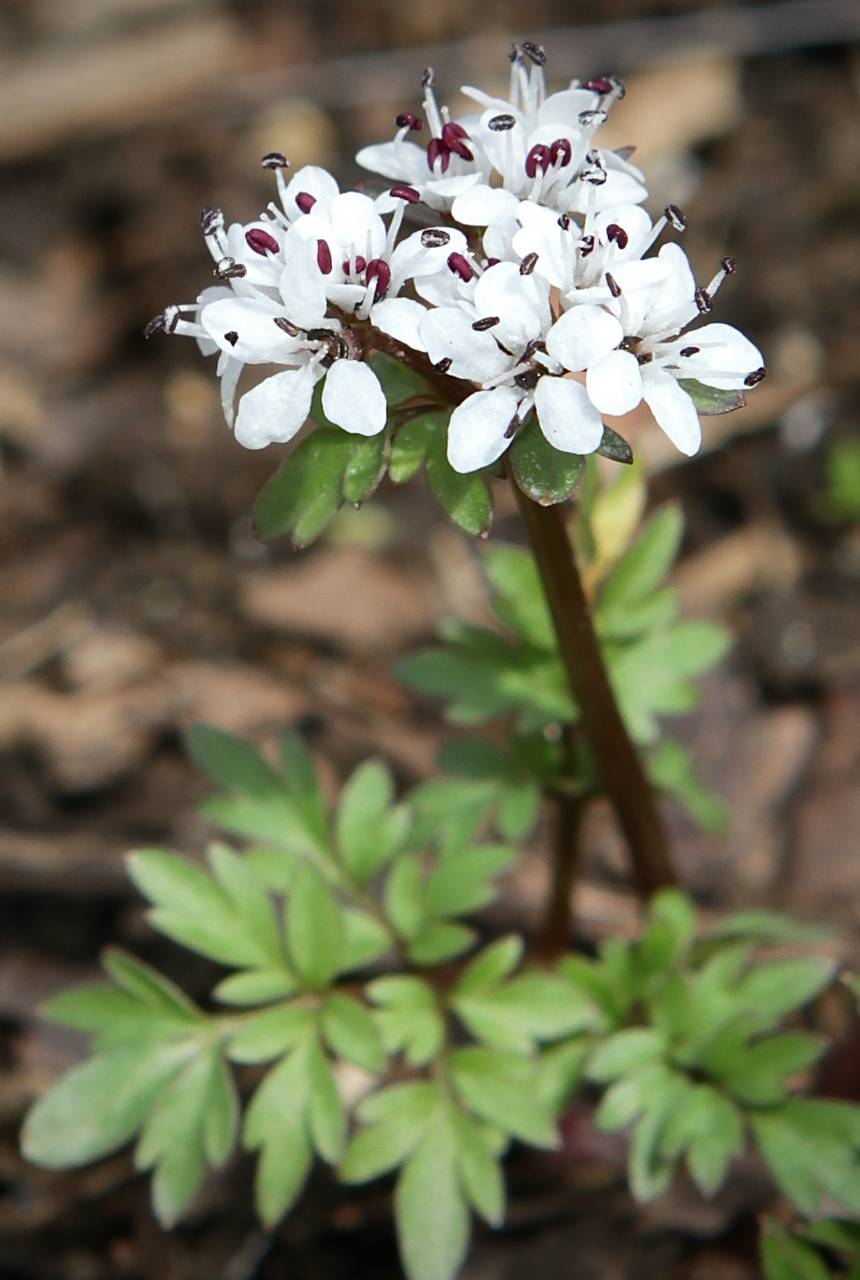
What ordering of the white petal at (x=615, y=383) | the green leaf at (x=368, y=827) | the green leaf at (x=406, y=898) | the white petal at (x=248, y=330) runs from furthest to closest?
the green leaf at (x=368, y=827) < the green leaf at (x=406, y=898) < the white petal at (x=248, y=330) < the white petal at (x=615, y=383)

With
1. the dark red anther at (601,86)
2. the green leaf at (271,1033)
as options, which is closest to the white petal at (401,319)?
the dark red anther at (601,86)

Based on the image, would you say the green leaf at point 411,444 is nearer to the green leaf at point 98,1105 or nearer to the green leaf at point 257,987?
the green leaf at point 257,987

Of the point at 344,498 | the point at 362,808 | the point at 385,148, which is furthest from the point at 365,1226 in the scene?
the point at 385,148

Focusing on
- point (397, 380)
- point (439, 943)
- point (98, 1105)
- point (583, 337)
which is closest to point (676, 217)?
point (583, 337)

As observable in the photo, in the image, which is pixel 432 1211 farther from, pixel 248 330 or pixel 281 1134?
pixel 248 330

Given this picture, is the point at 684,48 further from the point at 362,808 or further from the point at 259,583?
the point at 362,808
